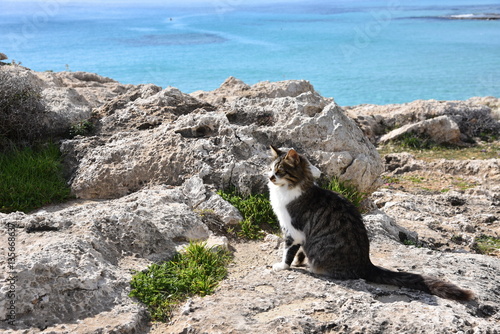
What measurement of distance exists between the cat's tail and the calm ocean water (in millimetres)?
15235

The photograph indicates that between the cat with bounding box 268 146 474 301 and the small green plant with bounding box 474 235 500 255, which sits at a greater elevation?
the cat with bounding box 268 146 474 301

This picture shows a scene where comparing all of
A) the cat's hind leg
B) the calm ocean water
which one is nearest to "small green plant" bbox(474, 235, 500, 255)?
the cat's hind leg

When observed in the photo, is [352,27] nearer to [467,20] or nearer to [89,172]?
[467,20]

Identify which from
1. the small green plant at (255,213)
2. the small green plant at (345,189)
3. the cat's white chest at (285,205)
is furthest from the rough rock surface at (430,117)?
the cat's white chest at (285,205)

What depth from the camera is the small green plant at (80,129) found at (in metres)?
6.05

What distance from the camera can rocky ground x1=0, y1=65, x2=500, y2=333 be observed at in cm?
306

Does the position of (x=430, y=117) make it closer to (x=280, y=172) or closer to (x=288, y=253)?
(x=280, y=172)

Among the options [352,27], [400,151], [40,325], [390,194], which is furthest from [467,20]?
[40,325]

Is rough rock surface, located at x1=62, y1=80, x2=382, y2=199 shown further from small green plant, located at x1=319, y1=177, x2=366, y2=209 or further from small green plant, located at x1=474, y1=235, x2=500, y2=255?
small green plant, located at x1=474, y1=235, x2=500, y2=255

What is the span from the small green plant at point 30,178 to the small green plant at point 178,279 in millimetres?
2030

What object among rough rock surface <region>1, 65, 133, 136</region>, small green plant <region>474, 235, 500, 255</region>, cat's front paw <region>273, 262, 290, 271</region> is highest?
rough rock surface <region>1, 65, 133, 136</region>

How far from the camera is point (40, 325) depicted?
2.97 m

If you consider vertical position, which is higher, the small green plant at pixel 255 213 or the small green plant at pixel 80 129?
the small green plant at pixel 80 129

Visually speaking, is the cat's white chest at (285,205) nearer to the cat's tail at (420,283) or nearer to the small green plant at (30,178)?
the cat's tail at (420,283)
